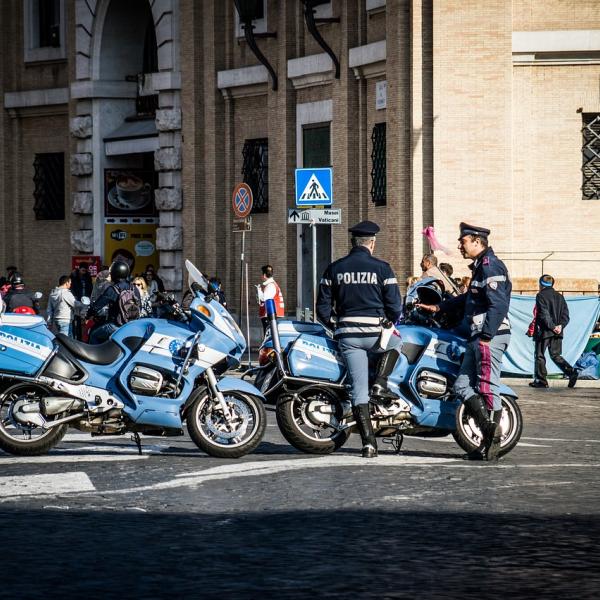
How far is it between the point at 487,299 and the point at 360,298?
37.7 inches

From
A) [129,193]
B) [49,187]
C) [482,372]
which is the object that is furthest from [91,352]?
[49,187]

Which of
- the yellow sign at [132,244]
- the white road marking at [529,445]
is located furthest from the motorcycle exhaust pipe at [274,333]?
the yellow sign at [132,244]

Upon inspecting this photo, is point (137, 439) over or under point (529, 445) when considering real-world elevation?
over

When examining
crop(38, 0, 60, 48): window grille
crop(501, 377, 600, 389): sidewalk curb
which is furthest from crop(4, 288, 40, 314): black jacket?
crop(38, 0, 60, 48): window grille

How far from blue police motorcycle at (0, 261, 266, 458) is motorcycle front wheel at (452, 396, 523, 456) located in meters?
1.46

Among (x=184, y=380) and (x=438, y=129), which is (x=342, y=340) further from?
(x=438, y=129)

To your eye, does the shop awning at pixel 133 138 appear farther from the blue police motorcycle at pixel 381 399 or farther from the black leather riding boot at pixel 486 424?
the black leather riding boot at pixel 486 424

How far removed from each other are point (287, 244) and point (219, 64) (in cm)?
445

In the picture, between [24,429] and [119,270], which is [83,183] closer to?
[119,270]

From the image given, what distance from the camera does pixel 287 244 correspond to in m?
30.3

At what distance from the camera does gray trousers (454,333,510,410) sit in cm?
1167

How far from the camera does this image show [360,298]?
39.4 feet

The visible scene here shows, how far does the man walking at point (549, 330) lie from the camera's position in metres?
21.6

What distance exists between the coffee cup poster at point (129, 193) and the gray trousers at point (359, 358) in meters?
24.5
